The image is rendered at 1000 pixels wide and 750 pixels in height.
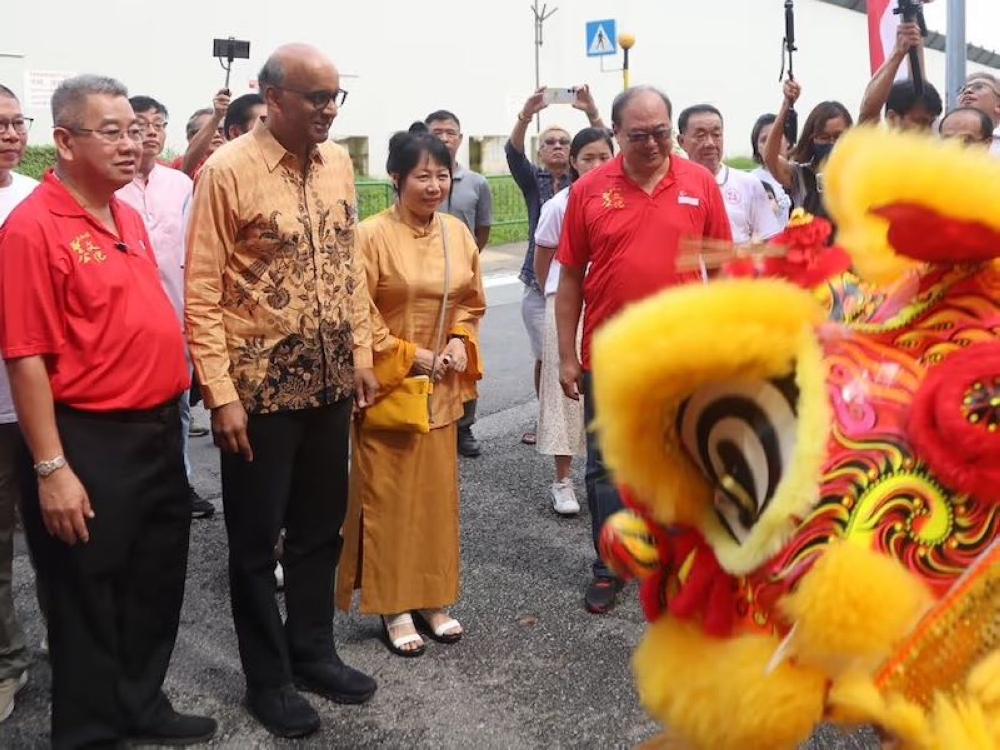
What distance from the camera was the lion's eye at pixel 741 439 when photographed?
151cm

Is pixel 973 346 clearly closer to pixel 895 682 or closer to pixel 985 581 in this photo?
pixel 985 581

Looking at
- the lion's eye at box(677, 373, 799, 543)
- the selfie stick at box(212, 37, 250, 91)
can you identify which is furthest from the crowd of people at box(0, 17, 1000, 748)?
the selfie stick at box(212, 37, 250, 91)

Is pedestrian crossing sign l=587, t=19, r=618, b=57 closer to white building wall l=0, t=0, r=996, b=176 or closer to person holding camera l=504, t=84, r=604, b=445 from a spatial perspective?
person holding camera l=504, t=84, r=604, b=445

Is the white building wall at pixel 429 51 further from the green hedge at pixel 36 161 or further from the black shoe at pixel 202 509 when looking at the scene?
the black shoe at pixel 202 509

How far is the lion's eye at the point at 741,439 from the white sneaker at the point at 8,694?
2.50 m

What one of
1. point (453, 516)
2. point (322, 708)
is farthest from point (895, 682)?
point (453, 516)

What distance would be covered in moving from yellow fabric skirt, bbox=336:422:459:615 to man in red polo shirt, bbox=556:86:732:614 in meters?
0.58

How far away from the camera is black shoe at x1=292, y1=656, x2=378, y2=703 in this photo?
3264 millimetres

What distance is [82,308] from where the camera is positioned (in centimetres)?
258

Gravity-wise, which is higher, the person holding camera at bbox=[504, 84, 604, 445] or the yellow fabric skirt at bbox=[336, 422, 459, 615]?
the person holding camera at bbox=[504, 84, 604, 445]

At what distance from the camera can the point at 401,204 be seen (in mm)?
3656

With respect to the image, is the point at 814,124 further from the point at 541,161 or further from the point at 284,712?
the point at 284,712

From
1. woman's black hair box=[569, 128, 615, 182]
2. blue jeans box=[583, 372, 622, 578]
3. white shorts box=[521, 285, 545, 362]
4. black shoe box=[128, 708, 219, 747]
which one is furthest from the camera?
white shorts box=[521, 285, 545, 362]

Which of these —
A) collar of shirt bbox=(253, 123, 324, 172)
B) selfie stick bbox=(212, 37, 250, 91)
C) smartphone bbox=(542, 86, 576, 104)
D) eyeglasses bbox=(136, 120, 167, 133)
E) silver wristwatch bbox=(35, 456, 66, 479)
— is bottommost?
silver wristwatch bbox=(35, 456, 66, 479)
